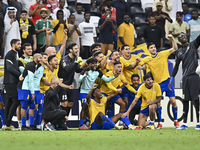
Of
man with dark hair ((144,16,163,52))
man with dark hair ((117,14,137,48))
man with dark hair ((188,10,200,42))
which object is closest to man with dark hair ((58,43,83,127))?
man with dark hair ((117,14,137,48))

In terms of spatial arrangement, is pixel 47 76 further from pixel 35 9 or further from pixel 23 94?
pixel 35 9

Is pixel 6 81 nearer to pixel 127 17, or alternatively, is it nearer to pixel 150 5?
pixel 127 17

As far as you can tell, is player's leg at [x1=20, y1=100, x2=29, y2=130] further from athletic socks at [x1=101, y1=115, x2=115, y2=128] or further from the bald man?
athletic socks at [x1=101, y1=115, x2=115, y2=128]

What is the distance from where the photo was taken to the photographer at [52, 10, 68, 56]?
11.9m

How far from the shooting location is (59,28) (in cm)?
1192

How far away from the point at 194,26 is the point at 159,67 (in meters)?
4.25

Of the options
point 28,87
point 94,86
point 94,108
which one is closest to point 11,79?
point 28,87

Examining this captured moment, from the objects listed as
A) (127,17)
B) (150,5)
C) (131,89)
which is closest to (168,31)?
(127,17)

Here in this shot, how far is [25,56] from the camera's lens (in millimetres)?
9180

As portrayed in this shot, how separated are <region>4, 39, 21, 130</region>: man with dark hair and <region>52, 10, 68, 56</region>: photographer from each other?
10.1 feet

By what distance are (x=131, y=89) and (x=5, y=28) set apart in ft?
14.1

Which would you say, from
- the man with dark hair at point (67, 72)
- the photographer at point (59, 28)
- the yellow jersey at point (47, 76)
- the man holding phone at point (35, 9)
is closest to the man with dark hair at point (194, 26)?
the photographer at point (59, 28)

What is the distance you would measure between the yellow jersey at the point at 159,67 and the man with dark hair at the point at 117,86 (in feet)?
2.20

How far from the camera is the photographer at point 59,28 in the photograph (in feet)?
38.9
